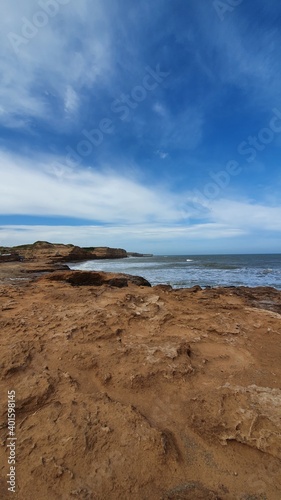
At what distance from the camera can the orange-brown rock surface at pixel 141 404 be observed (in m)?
1.83

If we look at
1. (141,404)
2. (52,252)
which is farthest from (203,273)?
(52,252)

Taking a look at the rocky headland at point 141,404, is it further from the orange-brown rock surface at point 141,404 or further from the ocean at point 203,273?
the ocean at point 203,273

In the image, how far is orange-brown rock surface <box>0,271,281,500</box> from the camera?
183cm

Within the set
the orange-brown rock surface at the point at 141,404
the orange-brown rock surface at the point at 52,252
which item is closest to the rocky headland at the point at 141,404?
Answer: the orange-brown rock surface at the point at 141,404

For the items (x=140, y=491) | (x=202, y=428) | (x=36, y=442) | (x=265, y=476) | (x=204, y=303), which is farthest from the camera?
(x=204, y=303)

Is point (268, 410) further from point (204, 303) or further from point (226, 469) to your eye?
point (204, 303)

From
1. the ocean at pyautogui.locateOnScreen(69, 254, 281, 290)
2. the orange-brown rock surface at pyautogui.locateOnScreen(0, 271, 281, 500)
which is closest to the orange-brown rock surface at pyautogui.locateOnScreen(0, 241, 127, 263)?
the ocean at pyautogui.locateOnScreen(69, 254, 281, 290)

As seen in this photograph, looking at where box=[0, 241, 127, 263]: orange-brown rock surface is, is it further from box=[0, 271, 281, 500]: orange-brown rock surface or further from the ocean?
box=[0, 271, 281, 500]: orange-brown rock surface

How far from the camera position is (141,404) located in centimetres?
255

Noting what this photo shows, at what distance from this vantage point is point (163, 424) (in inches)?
91.0

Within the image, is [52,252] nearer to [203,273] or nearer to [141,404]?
[203,273]

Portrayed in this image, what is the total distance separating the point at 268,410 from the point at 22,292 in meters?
5.55

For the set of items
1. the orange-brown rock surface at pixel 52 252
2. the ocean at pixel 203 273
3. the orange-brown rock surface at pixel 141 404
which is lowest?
the ocean at pixel 203 273

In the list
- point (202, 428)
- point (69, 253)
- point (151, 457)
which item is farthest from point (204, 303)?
point (69, 253)
